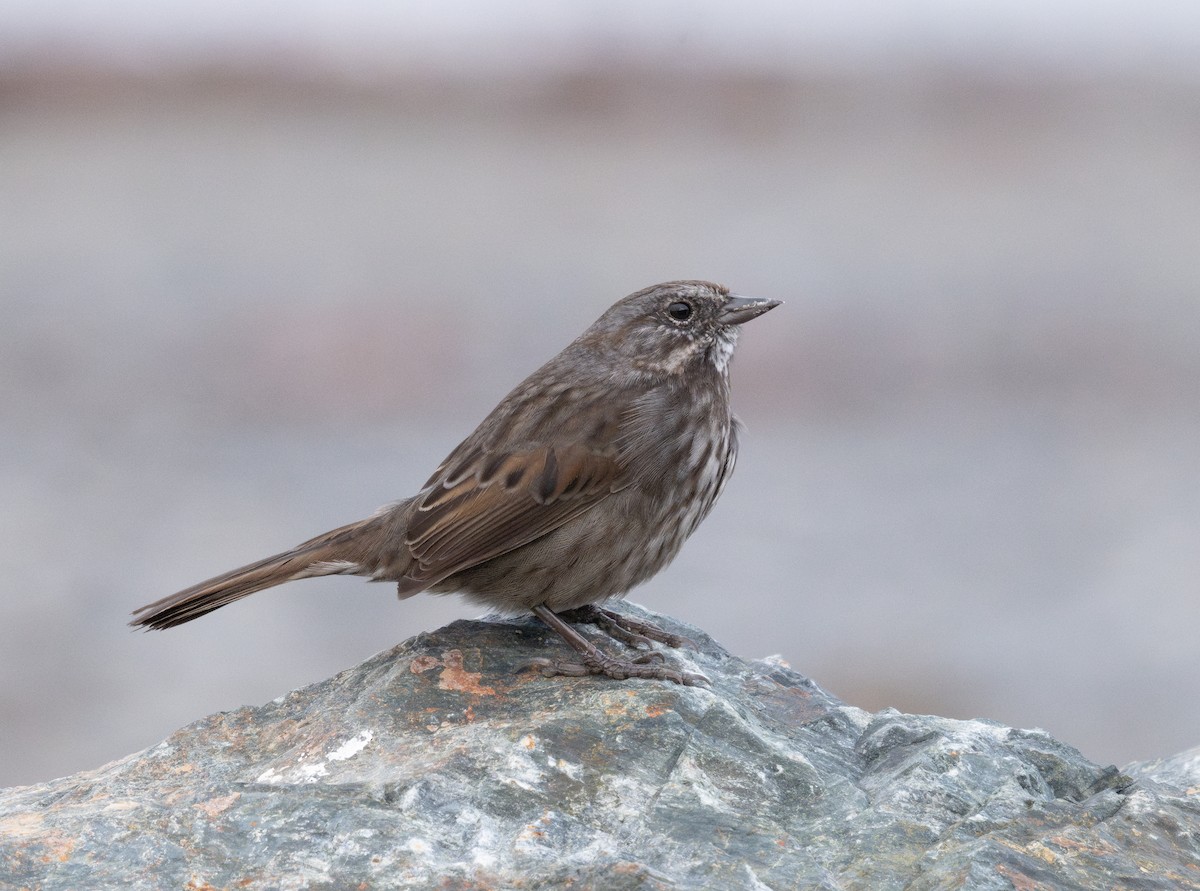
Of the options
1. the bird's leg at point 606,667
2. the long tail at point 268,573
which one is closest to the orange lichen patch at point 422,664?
the bird's leg at point 606,667

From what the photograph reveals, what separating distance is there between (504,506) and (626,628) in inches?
23.5

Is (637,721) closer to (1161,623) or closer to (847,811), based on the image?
(847,811)

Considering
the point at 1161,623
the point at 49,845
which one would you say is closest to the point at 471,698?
the point at 49,845

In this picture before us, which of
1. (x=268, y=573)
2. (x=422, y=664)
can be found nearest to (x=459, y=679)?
(x=422, y=664)

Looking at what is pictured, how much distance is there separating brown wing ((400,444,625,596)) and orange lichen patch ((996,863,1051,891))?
79.9 inches

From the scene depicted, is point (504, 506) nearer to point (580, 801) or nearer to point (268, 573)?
point (268, 573)

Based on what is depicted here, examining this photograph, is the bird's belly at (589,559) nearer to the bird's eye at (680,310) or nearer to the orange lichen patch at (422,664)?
the orange lichen patch at (422,664)

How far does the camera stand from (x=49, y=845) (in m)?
3.82

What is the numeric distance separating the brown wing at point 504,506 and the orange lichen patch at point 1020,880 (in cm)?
203

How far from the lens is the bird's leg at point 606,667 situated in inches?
189

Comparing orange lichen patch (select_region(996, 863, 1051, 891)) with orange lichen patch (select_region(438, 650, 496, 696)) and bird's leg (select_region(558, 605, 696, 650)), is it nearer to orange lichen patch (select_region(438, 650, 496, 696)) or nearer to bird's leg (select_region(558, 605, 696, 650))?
orange lichen patch (select_region(438, 650, 496, 696))

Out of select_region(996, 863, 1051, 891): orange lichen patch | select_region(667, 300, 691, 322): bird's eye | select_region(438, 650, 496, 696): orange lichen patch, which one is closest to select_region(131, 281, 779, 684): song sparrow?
select_region(667, 300, 691, 322): bird's eye

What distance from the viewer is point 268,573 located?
5.41 metres

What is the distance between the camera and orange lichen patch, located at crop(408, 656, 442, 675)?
15.8 feet
